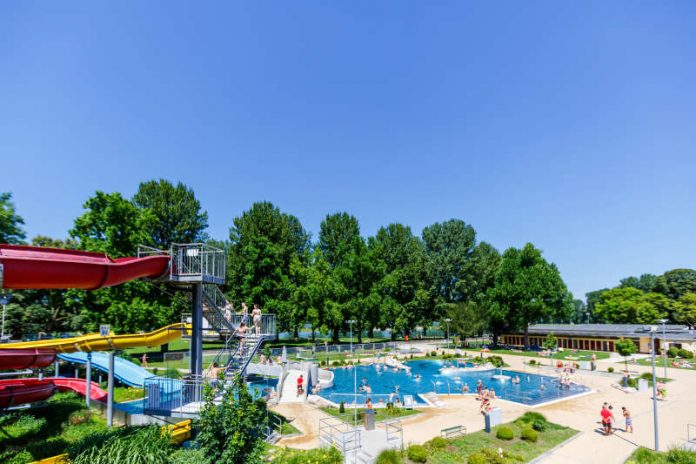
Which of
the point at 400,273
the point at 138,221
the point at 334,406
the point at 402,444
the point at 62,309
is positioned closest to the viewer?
the point at 402,444

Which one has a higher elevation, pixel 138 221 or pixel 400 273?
pixel 138 221

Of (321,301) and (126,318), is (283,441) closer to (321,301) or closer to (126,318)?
(126,318)

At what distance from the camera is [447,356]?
47906mm

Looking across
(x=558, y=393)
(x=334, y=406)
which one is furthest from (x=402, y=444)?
(x=558, y=393)

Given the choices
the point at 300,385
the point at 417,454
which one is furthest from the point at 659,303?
the point at 417,454

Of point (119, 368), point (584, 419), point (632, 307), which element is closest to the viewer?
point (584, 419)

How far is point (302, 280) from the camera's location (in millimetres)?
55375

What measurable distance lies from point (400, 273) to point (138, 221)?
129 feet

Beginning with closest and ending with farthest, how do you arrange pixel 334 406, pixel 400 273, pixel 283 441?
pixel 283 441
pixel 334 406
pixel 400 273

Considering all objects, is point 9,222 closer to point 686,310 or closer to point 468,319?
point 468,319

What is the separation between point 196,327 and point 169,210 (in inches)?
1418

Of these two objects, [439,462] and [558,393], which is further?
[558,393]

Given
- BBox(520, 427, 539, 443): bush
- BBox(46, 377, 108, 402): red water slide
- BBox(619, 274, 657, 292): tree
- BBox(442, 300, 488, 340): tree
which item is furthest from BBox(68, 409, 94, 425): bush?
BBox(619, 274, 657, 292): tree

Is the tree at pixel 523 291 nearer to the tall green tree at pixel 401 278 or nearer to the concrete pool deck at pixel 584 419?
the tall green tree at pixel 401 278
